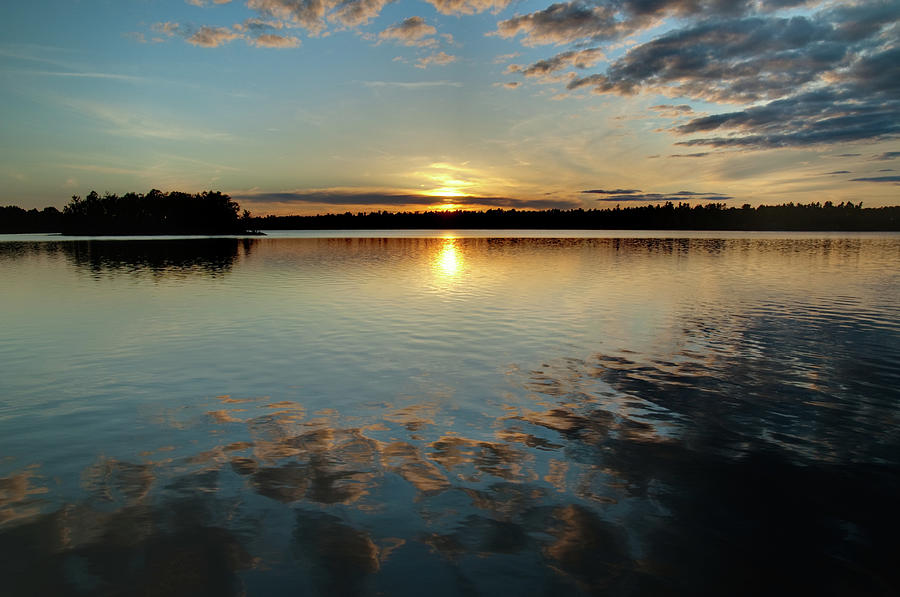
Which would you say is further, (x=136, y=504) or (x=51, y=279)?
(x=51, y=279)

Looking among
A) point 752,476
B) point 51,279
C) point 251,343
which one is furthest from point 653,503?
point 51,279

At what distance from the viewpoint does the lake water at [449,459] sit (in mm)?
7109

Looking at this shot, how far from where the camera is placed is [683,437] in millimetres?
11727

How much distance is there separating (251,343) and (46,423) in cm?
933

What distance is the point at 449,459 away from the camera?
10.5m

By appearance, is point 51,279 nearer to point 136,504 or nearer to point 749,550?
point 136,504

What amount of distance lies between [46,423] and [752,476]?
53.2 feet

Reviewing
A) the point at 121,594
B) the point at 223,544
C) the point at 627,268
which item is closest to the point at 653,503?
the point at 223,544

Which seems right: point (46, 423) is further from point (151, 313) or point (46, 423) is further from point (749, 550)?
point (151, 313)

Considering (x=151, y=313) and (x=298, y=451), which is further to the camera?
(x=151, y=313)

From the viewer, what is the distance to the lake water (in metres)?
7.11

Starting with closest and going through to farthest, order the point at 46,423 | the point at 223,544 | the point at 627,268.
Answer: the point at 223,544 < the point at 46,423 < the point at 627,268

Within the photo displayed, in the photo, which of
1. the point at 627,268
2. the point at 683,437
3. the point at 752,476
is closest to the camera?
the point at 752,476

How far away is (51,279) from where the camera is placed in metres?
46.6
